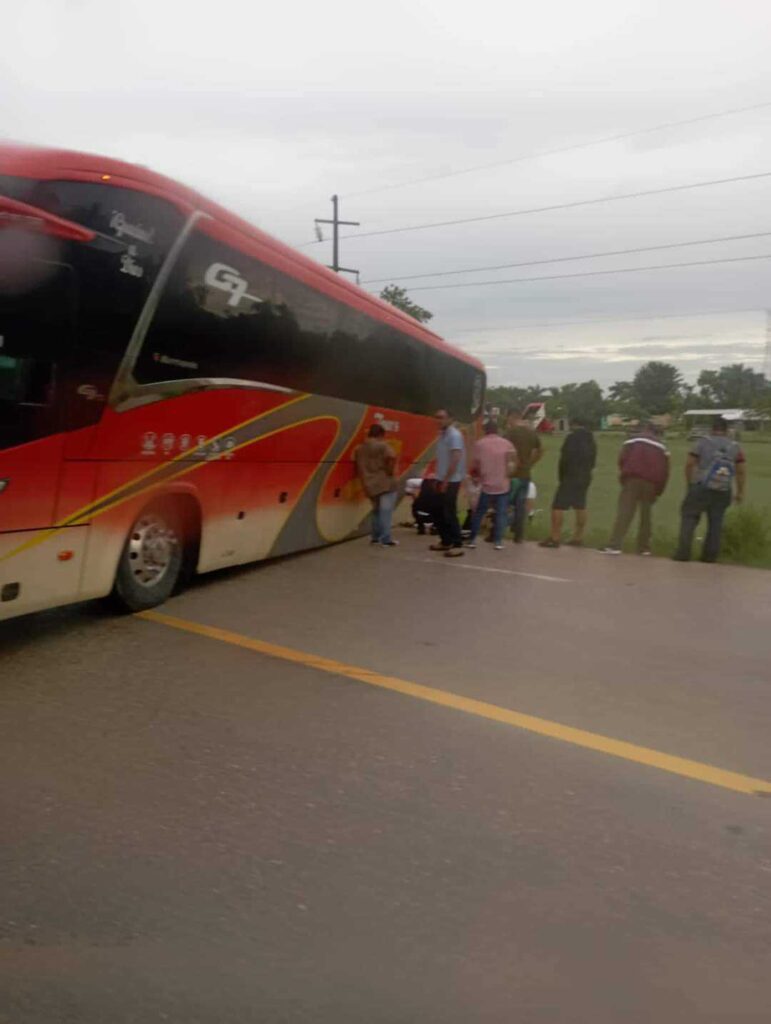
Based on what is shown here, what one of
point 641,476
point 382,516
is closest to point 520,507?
point 641,476

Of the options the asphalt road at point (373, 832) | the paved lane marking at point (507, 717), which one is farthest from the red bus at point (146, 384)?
the paved lane marking at point (507, 717)

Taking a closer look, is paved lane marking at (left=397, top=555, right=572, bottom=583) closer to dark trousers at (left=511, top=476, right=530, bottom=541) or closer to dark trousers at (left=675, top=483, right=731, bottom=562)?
dark trousers at (left=511, top=476, right=530, bottom=541)

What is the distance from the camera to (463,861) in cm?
347

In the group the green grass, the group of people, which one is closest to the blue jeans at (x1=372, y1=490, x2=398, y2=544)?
the group of people

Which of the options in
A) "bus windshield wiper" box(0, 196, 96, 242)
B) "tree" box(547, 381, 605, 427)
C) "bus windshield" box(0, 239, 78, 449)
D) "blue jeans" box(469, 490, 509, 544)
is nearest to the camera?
"bus windshield wiper" box(0, 196, 96, 242)

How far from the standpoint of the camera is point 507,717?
17.1 feet

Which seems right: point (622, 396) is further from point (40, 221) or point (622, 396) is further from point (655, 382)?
point (40, 221)

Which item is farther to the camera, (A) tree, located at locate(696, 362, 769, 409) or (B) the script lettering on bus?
(A) tree, located at locate(696, 362, 769, 409)

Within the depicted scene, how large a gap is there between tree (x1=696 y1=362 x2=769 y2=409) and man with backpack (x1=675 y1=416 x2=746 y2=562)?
5568 inches

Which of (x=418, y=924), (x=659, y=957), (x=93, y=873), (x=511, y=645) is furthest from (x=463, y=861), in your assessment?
(x=511, y=645)

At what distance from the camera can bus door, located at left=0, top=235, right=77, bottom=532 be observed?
5613mm

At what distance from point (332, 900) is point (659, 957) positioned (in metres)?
1.06

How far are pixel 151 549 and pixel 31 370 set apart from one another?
2.09 metres

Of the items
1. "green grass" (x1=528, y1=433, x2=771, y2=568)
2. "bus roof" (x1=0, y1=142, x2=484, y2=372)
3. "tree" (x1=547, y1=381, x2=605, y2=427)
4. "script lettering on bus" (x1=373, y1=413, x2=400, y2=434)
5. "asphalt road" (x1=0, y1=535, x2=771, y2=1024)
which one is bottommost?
"asphalt road" (x1=0, y1=535, x2=771, y2=1024)
